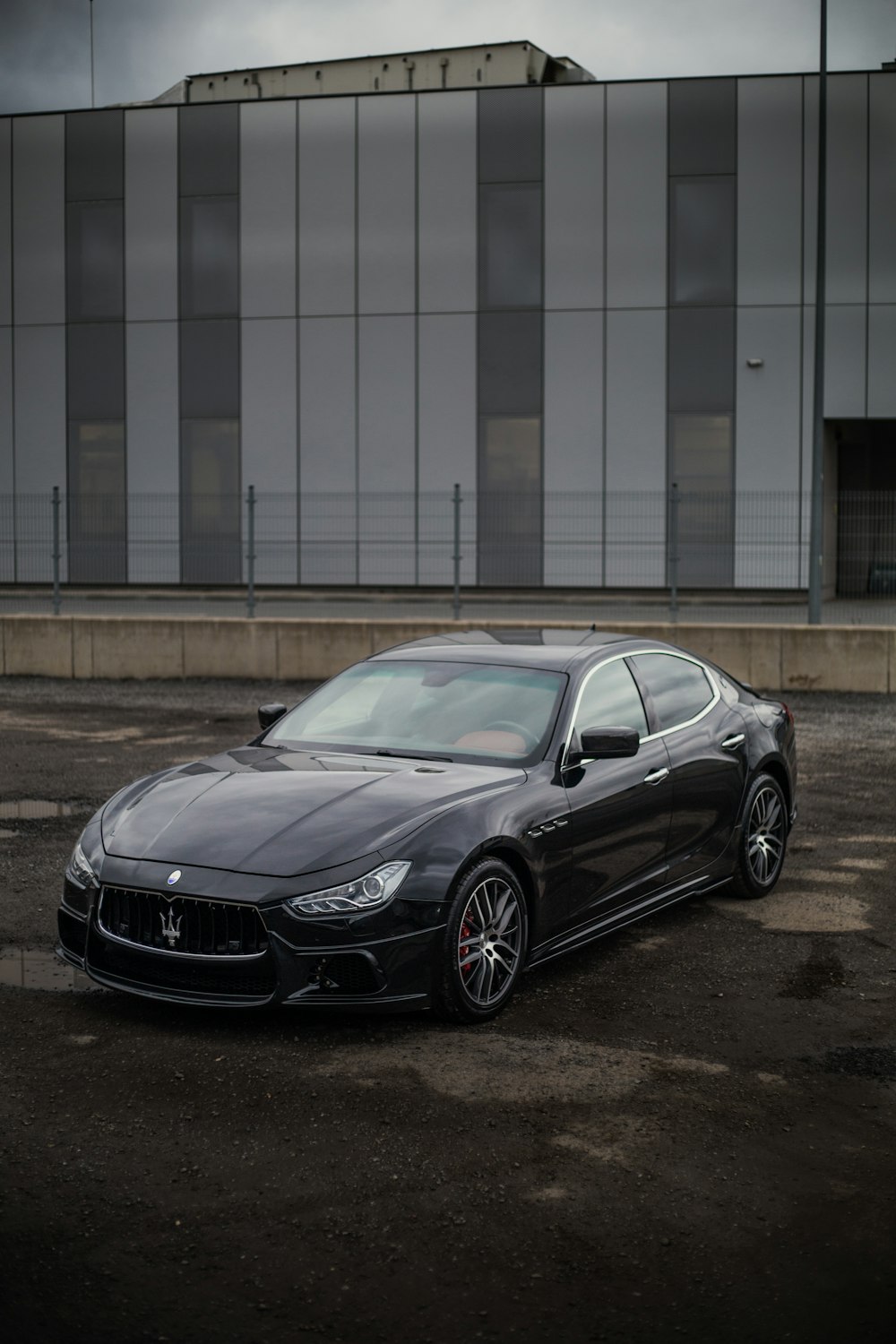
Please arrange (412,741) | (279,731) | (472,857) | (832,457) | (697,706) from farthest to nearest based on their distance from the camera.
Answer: (832,457)
(697,706)
(279,731)
(412,741)
(472,857)

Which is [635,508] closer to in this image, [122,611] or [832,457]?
[832,457]

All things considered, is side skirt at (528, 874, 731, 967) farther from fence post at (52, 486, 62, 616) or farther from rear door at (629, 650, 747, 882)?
fence post at (52, 486, 62, 616)

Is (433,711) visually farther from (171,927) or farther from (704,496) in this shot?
(704,496)

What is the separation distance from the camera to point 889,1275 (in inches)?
135

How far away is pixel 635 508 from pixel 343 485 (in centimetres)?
588

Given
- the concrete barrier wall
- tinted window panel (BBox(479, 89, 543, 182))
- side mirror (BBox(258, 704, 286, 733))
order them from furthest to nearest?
tinted window panel (BBox(479, 89, 543, 182)) < the concrete barrier wall < side mirror (BBox(258, 704, 286, 733))

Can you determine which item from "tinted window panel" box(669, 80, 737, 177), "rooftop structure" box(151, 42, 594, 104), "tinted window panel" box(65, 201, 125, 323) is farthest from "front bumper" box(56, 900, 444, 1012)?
"rooftop structure" box(151, 42, 594, 104)

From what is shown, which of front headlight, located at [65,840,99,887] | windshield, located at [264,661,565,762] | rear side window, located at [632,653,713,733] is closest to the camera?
front headlight, located at [65,840,99,887]

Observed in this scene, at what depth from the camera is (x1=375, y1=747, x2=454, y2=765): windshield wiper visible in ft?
19.6

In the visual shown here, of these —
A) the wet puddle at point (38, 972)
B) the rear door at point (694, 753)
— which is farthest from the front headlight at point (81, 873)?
the rear door at point (694, 753)

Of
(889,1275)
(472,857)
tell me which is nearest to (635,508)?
(472,857)

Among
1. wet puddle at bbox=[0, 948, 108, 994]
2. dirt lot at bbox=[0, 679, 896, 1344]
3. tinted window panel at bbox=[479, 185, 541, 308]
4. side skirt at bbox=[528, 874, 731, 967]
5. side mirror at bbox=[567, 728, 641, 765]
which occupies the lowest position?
dirt lot at bbox=[0, 679, 896, 1344]

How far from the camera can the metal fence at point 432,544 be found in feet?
79.0

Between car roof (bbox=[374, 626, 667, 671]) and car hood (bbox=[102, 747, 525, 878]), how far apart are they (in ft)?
2.89
